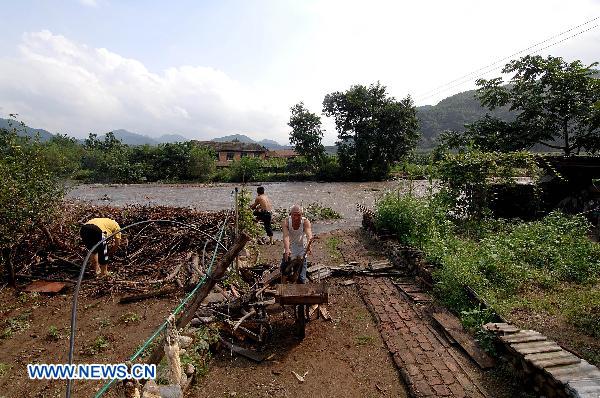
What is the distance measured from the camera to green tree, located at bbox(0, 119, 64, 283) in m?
7.32

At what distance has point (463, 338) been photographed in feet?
18.3

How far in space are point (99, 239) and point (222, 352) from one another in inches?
181

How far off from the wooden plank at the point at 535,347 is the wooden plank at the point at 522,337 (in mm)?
75

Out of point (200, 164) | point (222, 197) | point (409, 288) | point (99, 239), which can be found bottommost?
point (409, 288)

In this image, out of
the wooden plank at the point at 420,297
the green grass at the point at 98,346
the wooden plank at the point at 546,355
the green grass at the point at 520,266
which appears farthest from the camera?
the wooden plank at the point at 420,297

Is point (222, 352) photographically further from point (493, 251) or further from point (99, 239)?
point (493, 251)

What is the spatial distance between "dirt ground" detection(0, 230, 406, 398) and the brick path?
198 millimetres

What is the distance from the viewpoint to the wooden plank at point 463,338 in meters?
5.06

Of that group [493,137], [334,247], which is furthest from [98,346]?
[493,137]

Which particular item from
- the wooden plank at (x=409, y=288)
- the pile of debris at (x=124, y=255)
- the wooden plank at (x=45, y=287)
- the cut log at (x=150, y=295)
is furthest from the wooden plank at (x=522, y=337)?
the wooden plank at (x=45, y=287)

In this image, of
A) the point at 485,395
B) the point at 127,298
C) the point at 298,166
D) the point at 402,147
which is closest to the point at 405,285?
the point at 485,395

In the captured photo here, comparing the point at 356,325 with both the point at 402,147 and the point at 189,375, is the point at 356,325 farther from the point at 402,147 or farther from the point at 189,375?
the point at 402,147

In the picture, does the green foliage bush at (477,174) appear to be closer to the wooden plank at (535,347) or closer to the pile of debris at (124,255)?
the wooden plank at (535,347)

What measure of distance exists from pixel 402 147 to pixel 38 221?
3674 cm
